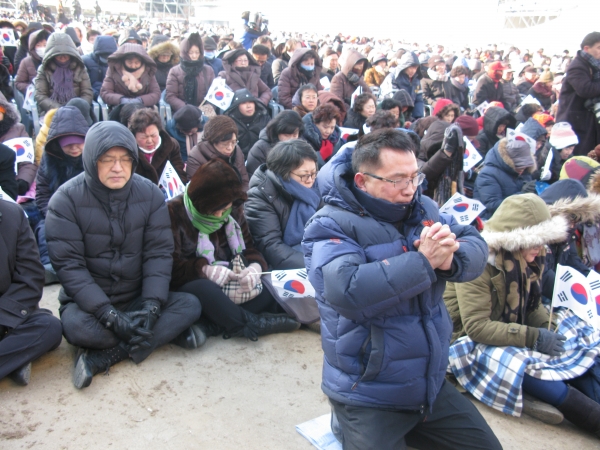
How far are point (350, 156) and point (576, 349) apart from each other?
6.55ft

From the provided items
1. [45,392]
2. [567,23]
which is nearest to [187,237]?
[45,392]

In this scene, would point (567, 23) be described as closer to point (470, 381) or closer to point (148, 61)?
point (148, 61)

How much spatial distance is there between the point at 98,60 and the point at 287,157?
6001mm

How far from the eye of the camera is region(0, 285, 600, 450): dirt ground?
269 cm

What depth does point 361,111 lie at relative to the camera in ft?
24.1

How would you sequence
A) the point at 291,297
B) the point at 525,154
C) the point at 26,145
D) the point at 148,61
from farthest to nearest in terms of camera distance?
1. the point at 148,61
2. the point at 525,154
3. the point at 26,145
4. the point at 291,297

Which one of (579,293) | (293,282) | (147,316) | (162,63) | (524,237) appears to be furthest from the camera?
(162,63)

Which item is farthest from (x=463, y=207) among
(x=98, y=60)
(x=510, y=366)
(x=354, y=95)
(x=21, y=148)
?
(x=98, y=60)

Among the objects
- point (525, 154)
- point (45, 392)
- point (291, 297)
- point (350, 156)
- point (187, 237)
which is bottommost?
point (45, 392)

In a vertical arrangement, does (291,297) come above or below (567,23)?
below

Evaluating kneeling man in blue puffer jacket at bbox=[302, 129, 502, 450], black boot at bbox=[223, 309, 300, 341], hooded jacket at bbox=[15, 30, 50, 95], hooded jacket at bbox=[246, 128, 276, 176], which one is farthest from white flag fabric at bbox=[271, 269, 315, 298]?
hooded jacket at bbox=[15, 30, 50, 95]

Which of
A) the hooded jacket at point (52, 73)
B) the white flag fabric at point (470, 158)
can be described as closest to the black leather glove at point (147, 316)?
the white flag fabric at point (470, 158)

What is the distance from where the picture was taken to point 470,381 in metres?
3.23

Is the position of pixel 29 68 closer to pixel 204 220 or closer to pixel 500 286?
pixel 204 220
